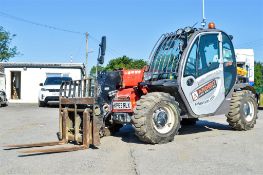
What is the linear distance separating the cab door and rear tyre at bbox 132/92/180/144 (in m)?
0.66

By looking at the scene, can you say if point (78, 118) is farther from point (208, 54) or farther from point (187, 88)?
point (208, 54)

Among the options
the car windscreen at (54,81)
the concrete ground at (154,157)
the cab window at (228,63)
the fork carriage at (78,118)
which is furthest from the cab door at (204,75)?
the car windscreen at (54,81)

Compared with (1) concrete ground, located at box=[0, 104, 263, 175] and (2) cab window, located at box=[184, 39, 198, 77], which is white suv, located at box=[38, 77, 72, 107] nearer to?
(1) concrete ground, located at box=[0, 104, 263, 175]

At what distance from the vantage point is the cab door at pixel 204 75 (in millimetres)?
9470

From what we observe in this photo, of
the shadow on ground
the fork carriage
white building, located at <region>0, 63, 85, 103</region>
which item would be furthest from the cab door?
white building, located at <region>0, 63, 85, 103</region>

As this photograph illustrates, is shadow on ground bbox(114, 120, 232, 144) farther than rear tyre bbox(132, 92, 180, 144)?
Yes

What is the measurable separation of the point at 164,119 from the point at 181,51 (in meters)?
1.77

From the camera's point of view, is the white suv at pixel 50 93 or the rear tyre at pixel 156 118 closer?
the rear tyre at pixel 156 118

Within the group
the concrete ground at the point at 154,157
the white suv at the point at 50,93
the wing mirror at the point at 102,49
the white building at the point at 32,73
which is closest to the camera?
the concrete ground at the point at 154,157

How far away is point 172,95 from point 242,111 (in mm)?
2210

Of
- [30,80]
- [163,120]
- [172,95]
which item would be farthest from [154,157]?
[30,80]

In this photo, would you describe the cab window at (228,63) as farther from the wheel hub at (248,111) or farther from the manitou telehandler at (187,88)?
the wheel hub at (248,111)

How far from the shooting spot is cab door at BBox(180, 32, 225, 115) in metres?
9.47

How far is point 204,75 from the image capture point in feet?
32.2
